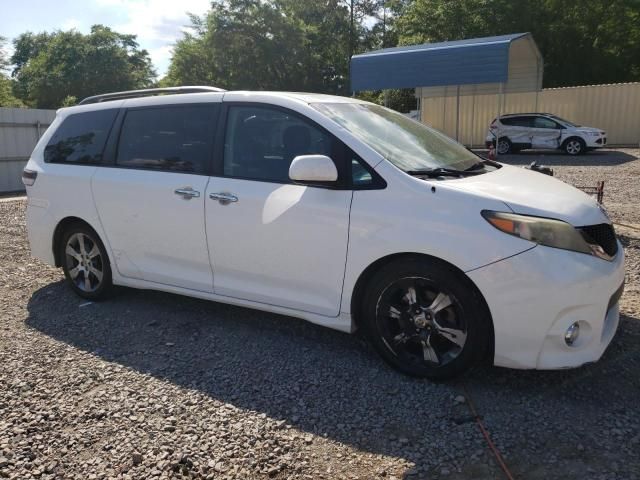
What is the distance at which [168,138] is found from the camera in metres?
4.52

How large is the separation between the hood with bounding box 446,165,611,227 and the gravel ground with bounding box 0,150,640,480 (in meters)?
1.02

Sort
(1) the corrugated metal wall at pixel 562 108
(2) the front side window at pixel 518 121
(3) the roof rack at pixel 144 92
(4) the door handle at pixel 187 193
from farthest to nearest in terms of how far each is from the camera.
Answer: (1) the corrugated metal wall at pixel 562 108
(2) the front side window at pixel 518 121
(3) the roof rack at pixel 144 92
(4) the door handle at pixel 187 193

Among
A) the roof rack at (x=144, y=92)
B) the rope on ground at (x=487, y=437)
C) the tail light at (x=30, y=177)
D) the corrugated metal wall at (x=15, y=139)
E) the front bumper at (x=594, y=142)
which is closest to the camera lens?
the rope on ground at (x=487, y=437)

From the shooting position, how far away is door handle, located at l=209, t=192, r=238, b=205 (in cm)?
398

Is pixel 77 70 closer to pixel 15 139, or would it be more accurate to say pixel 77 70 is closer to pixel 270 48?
pixel 270 48

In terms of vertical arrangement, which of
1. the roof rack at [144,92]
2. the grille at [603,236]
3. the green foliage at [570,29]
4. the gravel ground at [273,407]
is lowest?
the gravel ground at [273,407]

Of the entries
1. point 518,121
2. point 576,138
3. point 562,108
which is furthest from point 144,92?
point 562,108

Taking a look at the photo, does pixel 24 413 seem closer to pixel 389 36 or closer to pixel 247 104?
pixel 247 104

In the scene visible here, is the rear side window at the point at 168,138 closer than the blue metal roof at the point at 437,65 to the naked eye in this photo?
Yes

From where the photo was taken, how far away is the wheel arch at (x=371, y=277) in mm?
3248

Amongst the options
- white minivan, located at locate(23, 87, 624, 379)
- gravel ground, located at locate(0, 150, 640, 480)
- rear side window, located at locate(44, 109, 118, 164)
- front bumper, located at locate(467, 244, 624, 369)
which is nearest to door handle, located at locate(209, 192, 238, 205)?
white minivan, located at locate(23, 87, 624, 379)

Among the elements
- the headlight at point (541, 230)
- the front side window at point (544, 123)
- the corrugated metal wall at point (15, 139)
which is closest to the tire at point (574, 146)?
the front side window at point (544, 123)

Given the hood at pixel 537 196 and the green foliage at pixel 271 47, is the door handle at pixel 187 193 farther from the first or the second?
the green foliage at pixel 271 47

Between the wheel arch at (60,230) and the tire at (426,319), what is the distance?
2779 mm
